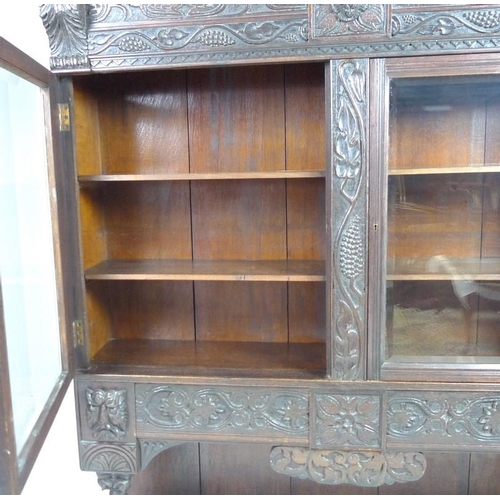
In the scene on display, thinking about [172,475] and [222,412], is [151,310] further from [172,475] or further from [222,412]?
[172,475]

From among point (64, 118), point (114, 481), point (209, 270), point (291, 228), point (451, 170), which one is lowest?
point (114, 481)

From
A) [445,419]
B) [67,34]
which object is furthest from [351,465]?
[67,34]

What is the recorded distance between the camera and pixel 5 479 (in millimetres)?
833

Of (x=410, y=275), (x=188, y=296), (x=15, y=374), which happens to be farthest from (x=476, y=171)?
(x=15, y=374)

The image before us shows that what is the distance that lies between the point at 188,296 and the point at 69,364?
400 mm

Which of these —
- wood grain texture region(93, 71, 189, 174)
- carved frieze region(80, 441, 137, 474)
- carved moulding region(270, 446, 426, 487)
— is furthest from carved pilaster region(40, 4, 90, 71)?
carved moulding region(270, 446, 426, 487)

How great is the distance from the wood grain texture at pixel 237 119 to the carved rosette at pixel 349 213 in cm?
31

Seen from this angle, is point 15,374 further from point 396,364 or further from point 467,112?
point 467,112

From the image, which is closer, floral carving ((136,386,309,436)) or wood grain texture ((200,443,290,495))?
floral carving ((136,386,309,436))

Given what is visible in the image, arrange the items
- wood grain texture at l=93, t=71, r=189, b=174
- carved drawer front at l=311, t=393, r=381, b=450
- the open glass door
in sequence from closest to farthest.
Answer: the open glass door < carved drawer front at l=311, t=393, r=381, b=450 < wood grain texture at l=93, t=71, r=189, b=174

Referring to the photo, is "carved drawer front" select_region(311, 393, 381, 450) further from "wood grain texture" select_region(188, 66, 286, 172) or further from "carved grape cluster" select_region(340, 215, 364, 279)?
"wood grain texture" select_region(188, 66, 286, 172)

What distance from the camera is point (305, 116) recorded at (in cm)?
128

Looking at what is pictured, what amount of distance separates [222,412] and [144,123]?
33.9 inches

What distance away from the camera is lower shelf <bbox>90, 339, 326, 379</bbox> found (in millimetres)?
1146
